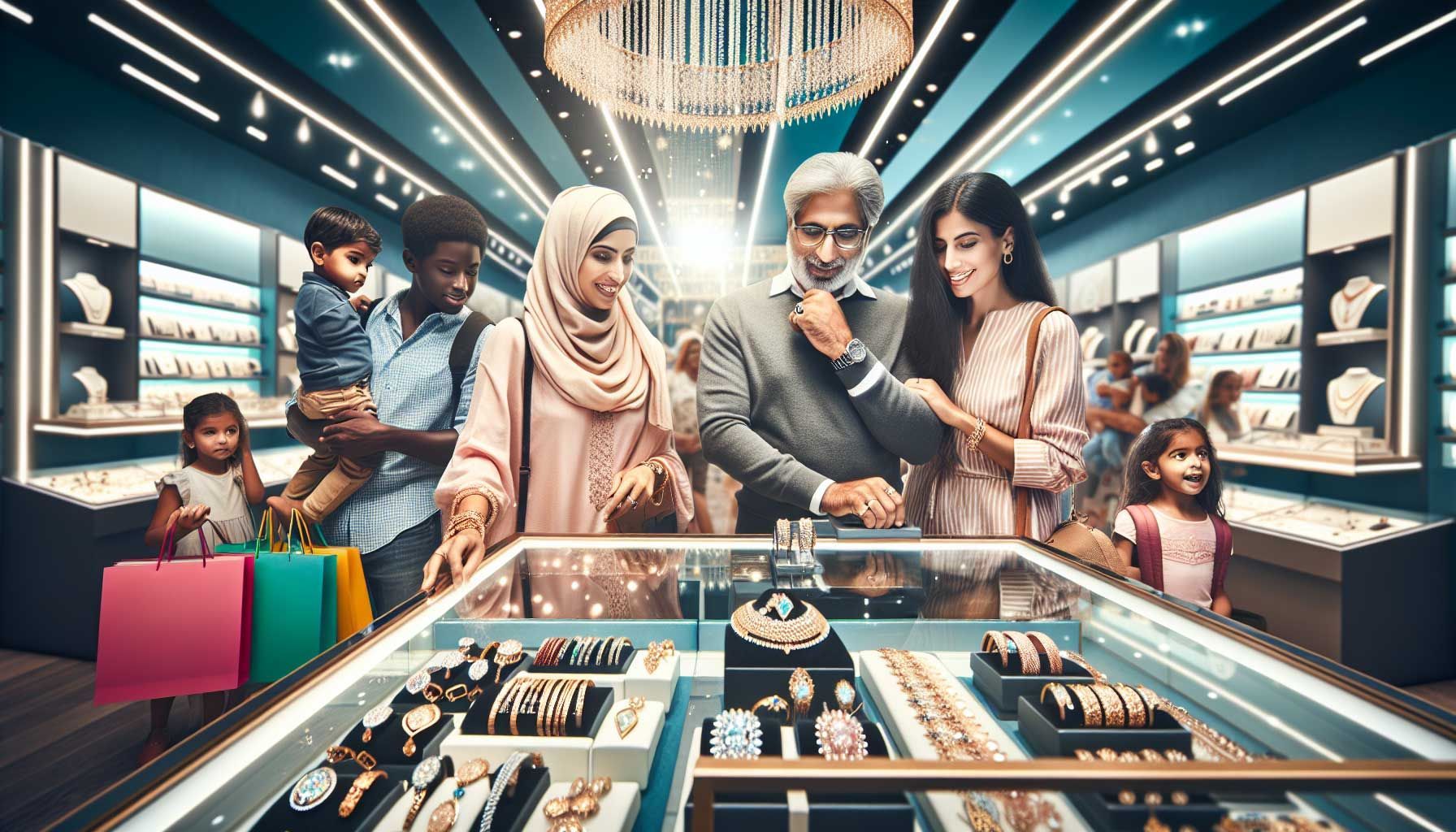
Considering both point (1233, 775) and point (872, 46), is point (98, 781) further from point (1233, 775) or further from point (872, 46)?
point (872, 46)

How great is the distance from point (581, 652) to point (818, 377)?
3.58ft

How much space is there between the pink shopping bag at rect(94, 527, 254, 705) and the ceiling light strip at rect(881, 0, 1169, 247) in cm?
307

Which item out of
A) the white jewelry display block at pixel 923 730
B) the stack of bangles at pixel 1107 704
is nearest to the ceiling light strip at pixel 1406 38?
the stack of bangles at pixel 1107 704

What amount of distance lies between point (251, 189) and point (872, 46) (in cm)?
486

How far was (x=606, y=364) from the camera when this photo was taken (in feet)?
6.20

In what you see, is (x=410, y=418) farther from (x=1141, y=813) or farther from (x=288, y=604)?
(x=1141, y=813)

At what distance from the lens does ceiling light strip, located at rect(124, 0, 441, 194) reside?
2953 mm

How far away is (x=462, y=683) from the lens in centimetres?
107

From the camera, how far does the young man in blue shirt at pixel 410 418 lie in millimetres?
2027

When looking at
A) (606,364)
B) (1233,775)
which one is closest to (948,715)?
(1233,775)

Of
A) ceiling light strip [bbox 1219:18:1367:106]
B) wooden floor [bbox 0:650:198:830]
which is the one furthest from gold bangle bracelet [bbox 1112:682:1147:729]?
ceiling light strip [bbox 1219:18:1367:106]

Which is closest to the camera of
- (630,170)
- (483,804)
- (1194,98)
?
(483,804)

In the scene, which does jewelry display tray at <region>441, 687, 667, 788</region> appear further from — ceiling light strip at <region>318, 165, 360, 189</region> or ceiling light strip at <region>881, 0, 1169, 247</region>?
ceiling light strip at <region>318, 165, 360, 189</region>

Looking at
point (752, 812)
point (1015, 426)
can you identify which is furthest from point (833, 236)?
point (752, 812)
